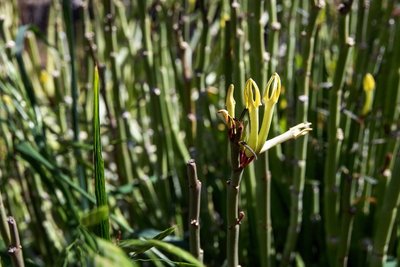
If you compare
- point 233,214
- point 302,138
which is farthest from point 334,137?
point 233,214

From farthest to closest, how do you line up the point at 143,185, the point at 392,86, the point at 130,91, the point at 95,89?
the point at 130,91
the point at 143,185
the point at 392,86
the point at 95,89

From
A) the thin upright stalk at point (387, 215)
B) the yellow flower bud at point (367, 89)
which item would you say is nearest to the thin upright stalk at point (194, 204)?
the thin upright stalk at point (387, 215)

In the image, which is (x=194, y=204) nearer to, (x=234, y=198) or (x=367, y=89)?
(x=234, y=198)

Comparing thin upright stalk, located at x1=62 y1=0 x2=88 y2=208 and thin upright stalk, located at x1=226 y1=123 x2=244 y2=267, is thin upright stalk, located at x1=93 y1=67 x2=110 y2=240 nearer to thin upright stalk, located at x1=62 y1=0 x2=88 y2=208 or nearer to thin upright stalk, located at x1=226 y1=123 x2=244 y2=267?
thin upright stalk, located at x1=226 y1=123 x2=244 y2=267

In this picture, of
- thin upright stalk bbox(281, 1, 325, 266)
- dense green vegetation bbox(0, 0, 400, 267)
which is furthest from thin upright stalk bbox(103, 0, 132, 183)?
thin upright stalk bbox(281, 1, 325, 266)

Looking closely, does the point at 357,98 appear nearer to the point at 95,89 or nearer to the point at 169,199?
the point at 169,199

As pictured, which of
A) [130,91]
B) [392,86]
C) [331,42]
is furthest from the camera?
[130,91]

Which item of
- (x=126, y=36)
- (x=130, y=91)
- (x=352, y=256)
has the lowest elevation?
(x=352, y=256)

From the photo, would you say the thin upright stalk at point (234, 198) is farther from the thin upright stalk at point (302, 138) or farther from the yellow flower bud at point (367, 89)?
the yellow flower bud at point (367, 89)

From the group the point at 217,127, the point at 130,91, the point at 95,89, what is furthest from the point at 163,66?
the point at 95,89
